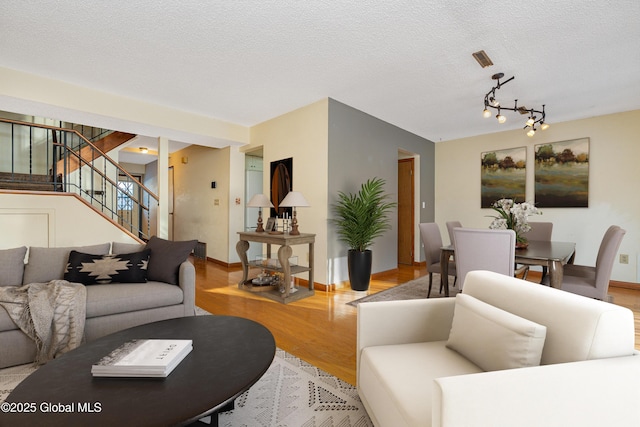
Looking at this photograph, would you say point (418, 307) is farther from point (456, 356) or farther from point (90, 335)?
point (90, 335)

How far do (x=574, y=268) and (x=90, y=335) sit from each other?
460cm

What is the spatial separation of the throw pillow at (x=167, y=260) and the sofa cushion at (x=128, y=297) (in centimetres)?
8

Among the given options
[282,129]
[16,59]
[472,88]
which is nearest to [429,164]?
[472,88]

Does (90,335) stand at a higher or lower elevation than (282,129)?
lower

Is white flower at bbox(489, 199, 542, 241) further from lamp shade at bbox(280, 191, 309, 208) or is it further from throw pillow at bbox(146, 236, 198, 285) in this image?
throw pillow at bbox(146, 236, 198, 285)

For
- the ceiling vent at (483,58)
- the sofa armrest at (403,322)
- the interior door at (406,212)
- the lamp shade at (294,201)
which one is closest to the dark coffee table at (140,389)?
the sofa armrest at (403,322)

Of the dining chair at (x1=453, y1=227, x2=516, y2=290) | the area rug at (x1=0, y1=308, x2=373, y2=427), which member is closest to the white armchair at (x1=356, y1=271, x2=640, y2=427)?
the area rug at (x1=0, y1=308, x2=373, y2=427)

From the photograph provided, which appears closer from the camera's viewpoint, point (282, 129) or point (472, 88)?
point (472, 88)

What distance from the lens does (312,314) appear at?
3.25 m

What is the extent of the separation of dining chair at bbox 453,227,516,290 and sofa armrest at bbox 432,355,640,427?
185 cm

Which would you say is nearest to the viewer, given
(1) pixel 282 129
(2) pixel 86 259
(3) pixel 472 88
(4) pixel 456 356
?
(4) pixel 456 356

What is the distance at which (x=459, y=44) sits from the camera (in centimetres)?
270

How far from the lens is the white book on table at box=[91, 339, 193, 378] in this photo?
4.12 feet

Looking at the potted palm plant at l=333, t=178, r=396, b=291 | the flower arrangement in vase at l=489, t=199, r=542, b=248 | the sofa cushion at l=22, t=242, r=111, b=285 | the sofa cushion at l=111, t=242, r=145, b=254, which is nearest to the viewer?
the sofa cushion at l=22, t=242, r=111, b=285
